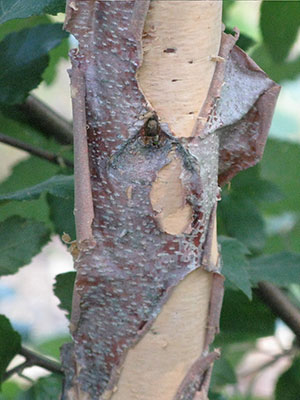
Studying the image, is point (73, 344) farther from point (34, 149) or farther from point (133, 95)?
point (34, 149)

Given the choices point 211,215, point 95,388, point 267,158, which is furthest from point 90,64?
point 267,158

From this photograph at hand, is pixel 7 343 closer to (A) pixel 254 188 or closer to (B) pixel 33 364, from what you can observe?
(B) pixel 33 364

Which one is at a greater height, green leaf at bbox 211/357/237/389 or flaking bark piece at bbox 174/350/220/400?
flaking bark piece at bbox 174/350/220/400

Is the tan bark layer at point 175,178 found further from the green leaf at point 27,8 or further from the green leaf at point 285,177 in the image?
the green leaf at point 285,177

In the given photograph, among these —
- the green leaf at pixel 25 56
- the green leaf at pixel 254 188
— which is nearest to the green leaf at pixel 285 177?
the green leaf at pixel 254 188

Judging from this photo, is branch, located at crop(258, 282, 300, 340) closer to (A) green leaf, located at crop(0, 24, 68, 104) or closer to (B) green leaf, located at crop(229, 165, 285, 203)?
(B) green leaf, located at crop(229, 165, 285, 203)

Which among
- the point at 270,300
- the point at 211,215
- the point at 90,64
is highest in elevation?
the point at 90,64

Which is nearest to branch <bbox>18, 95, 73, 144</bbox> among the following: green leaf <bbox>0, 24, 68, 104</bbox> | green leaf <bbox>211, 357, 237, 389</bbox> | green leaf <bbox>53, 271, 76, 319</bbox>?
green leaf <bbox>0, 24, 68, 104</bbox>

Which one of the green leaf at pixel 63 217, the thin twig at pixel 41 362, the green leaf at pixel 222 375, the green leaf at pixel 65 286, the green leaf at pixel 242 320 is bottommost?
the green leaf at pixel 222 375
